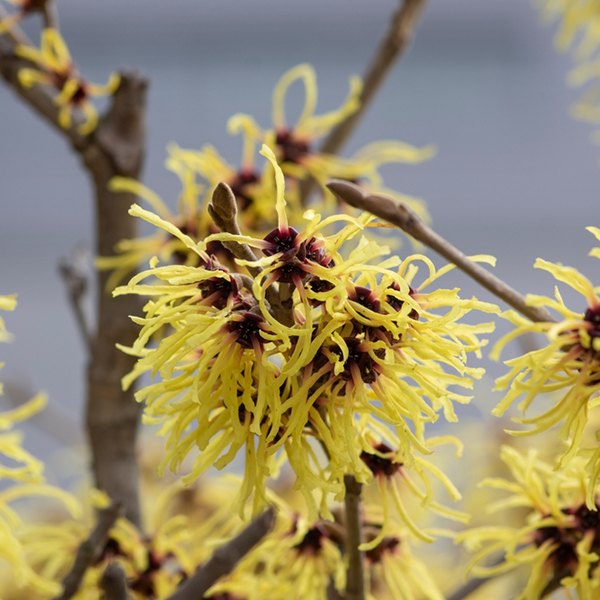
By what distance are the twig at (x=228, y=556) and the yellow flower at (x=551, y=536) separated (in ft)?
0.25

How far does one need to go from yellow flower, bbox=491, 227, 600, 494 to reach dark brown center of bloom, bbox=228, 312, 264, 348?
2.8 inches

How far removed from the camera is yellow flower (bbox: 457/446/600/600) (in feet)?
0.86

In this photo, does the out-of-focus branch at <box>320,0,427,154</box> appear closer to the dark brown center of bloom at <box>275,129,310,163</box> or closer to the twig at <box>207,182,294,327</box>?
the dark brown center of bloom at <box>275,129,310,163</box>

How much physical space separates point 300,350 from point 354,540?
0.09m

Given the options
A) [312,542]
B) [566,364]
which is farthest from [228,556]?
[566,364]

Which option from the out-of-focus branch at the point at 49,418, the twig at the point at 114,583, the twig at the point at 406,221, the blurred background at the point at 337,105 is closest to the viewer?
the twig at the point at 406,221

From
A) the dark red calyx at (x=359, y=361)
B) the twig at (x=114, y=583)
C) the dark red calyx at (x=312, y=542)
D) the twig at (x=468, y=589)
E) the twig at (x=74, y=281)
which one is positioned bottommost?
the twig at (x=114, y=583)

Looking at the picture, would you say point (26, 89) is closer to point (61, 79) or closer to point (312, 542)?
point (61, 79)

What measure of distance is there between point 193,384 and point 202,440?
2cm

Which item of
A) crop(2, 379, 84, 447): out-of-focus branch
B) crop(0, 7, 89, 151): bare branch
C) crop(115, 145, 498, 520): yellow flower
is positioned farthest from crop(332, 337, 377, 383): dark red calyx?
crop(2, 379, 84, 447): out-of-focus branch

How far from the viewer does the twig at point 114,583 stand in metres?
0.30

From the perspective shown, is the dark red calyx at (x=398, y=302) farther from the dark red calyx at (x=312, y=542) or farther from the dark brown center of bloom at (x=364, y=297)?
the dark red calyx at (x=312, y=542)

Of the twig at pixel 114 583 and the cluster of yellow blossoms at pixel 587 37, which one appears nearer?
the twig at pixel 114 583

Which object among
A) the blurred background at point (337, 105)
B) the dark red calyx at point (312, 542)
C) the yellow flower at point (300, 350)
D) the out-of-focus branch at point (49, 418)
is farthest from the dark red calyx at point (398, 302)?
the blurred background at point (337, 105)
